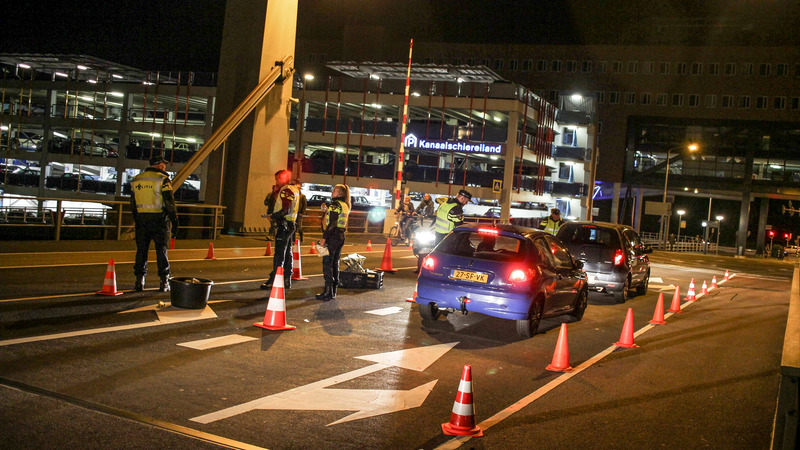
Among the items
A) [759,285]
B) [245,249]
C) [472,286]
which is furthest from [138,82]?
[472,286]

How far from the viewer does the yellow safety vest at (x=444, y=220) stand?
14898mm

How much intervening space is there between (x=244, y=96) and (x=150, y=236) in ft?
49.8

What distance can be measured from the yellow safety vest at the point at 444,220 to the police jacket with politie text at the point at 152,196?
591 centimetres

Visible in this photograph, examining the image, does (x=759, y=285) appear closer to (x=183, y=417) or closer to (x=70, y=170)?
(x=183, y=417)

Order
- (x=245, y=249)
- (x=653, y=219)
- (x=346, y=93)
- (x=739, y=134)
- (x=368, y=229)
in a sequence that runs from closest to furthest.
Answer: (x=245, y=249)
(x=368, y=229)
(x=346, y=93)
(x=739, y=134)
(x=653, y=219)

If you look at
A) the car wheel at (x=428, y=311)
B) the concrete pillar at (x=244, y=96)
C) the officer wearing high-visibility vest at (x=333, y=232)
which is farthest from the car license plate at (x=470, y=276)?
the concrete pillar at (x=244, y=96)

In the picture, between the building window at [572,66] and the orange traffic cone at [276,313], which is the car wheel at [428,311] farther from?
the building window at [572,66]

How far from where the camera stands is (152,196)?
10.9 meters

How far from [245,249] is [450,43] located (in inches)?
2566

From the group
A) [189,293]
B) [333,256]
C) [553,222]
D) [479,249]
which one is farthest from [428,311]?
[553,222]

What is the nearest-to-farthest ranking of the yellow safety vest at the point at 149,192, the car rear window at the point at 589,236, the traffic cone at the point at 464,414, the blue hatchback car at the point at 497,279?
the traffic cone at the point at 464,414 → the blue hatchback car at the point at 497,279 → the yellow safety vest at the point at 149,192 → the car rear window at the point at 589,236

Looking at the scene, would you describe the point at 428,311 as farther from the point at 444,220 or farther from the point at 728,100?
the point at 728,100

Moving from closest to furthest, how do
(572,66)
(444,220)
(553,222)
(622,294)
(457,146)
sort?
(444,220) → (622,294) → (553,222) → (457,146) → (572,66)

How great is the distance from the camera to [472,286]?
33.0ft
